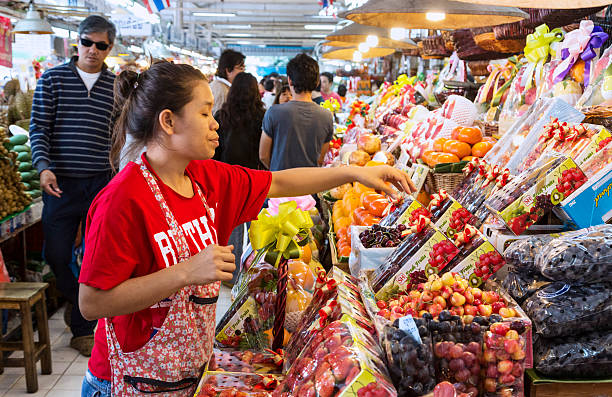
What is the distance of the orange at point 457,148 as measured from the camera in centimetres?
274

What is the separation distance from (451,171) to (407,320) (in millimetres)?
1531

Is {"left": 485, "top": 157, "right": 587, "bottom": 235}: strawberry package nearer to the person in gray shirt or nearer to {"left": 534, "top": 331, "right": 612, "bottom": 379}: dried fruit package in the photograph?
{"left": 534, "top": 331, "right": 612, "bottom": 379}: dried fruit package

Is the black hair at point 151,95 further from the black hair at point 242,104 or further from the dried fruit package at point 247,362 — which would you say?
the black hair at point 242,104

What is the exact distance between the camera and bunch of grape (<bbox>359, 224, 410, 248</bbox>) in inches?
79.5

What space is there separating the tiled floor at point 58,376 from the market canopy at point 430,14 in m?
2.57

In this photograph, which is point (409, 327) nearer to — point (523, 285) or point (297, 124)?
point (523, 285)

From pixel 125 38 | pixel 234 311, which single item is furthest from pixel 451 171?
pixel 125 38

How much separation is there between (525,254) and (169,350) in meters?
0.94

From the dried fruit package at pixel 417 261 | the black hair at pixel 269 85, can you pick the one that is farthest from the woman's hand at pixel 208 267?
the black hair at pixel 269 85

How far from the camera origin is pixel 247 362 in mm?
1673

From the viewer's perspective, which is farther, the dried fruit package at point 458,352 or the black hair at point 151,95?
the black hair at point 151,95

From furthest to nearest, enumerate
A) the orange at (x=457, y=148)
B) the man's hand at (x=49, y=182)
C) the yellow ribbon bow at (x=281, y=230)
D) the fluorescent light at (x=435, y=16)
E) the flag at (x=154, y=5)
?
1. the flag at (x=154, y=5)
2. the man's hand at (x=49, y=182)
3. the orange at (x=457, y=148)
4. the fluorescent light at (x=435, y=16)
5. the yellow ribbon bow at (x=281, y=230)

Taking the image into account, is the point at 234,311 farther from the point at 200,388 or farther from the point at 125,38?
the point at 125,38

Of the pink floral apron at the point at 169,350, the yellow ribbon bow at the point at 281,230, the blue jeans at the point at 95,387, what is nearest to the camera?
the pink floral apron at the point at 169,350
